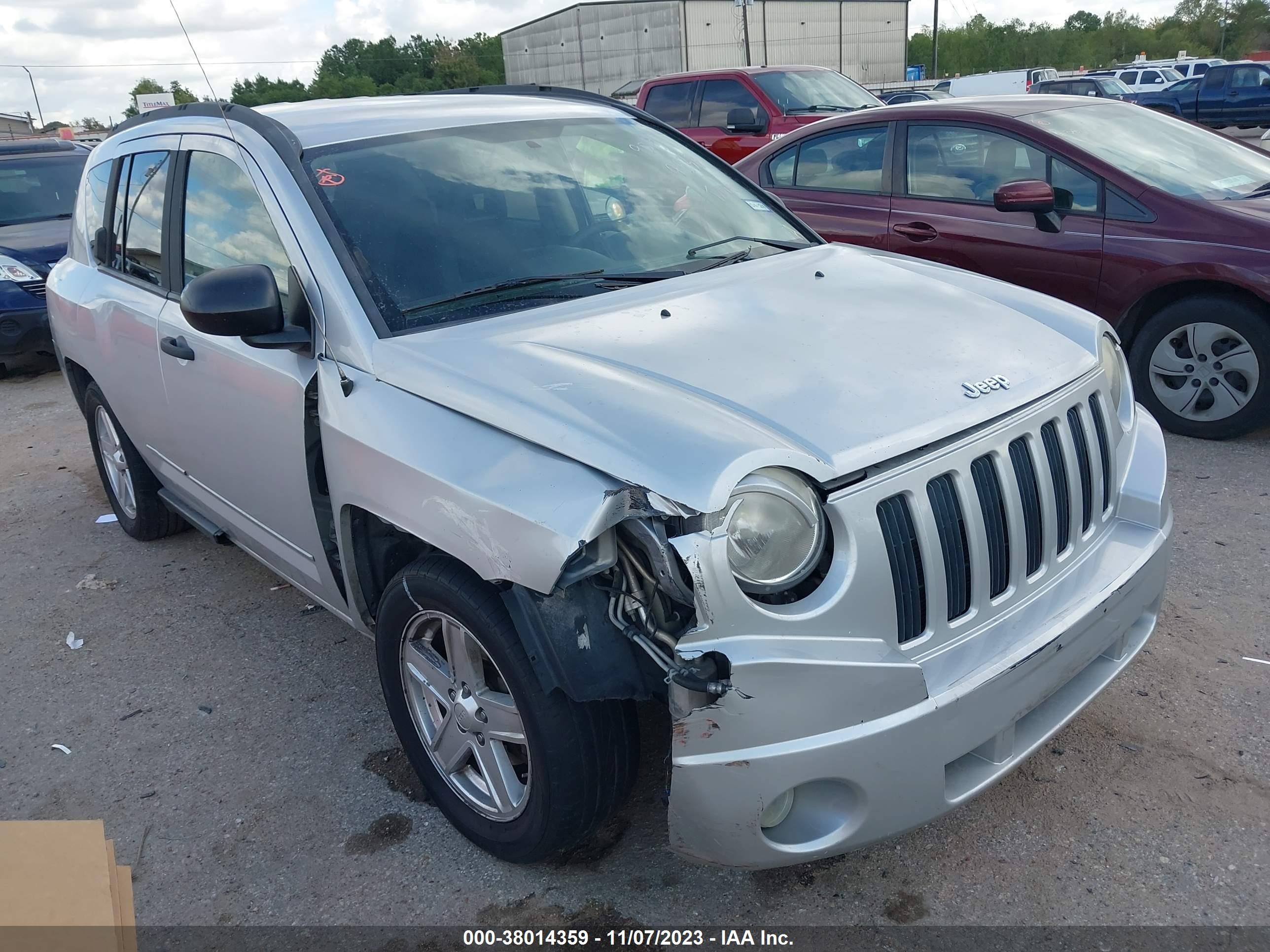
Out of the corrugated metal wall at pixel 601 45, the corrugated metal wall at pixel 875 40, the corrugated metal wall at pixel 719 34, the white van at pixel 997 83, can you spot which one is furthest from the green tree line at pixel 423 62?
the white van at pixel 997 83

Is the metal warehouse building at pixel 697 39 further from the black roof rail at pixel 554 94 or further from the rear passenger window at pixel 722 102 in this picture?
the black roof rail at pixel 554 94

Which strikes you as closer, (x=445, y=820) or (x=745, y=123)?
(x=445, y=820)

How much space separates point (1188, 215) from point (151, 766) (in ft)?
16.7

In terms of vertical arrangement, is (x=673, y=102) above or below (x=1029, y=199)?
above

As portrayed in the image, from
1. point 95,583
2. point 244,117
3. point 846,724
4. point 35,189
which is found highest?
point 244,117

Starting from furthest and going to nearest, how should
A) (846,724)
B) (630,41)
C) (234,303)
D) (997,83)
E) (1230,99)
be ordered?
(630,41)
(997,83)
(1230,99)
(234,303)
(846,724)

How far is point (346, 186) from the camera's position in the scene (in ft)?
9.91

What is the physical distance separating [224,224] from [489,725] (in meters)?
1.88

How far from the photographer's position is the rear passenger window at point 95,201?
4414mm

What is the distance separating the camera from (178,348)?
3488mm

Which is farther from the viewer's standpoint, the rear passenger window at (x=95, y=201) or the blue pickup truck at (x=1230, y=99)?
the blue pickup truck at (x=1230, y=99)

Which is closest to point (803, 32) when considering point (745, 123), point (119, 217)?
point (745, 123)

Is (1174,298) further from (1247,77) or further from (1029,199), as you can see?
(1247,77)

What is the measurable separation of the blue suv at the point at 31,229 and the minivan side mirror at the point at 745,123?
17.9 feet
